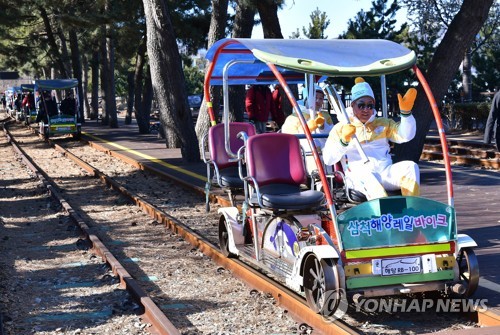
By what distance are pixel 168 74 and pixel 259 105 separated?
381 centimetres

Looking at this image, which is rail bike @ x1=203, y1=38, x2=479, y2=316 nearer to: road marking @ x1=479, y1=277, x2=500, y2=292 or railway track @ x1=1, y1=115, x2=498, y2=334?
railway track @ x1=1, y1=115, x2=498, y2=334

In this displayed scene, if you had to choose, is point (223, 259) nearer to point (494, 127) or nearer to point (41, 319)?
point (41, 319)

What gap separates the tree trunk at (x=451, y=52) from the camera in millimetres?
15383

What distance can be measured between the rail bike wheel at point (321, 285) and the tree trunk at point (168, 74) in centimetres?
1290

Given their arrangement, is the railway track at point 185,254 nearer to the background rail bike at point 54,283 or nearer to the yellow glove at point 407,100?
the background rail bike at point 54,283

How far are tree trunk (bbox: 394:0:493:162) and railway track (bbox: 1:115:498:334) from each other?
4474mm

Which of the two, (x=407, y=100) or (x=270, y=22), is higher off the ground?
(x=270, y=22)

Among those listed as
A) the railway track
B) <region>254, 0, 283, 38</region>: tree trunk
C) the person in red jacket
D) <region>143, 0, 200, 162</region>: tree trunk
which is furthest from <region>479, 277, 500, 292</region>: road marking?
<region>254, 0, 283, 38</region>: tree trunk

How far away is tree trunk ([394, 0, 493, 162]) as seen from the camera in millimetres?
15383

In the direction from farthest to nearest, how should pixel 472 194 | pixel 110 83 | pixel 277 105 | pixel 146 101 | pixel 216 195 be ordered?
pixel 110 83 → pixel 146 101 → pixel 277 105 → pixel 216 195 → pixel 472 194

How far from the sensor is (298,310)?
719 cm

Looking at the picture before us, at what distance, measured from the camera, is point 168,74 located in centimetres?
2031

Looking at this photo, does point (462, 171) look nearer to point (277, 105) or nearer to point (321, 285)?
point (277, 105)

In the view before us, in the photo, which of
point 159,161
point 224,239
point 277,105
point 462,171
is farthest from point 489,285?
point 159,161
